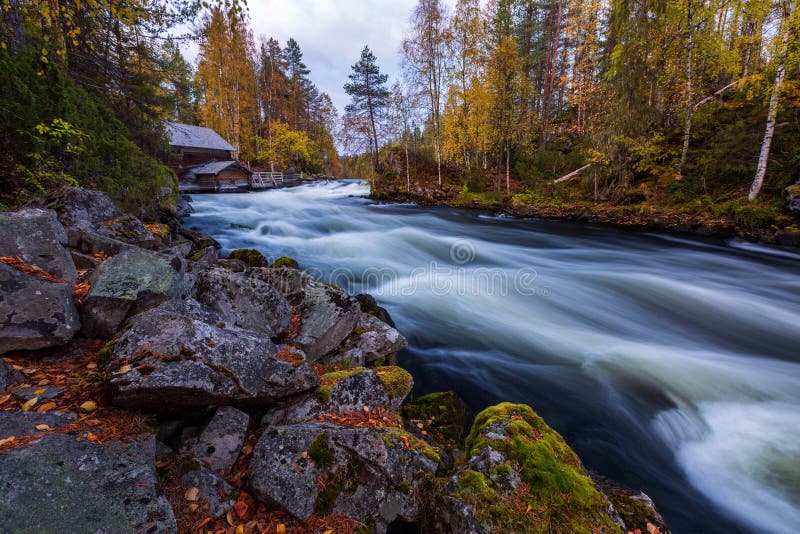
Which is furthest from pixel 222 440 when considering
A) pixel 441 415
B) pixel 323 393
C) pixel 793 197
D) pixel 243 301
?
pixel 793 197

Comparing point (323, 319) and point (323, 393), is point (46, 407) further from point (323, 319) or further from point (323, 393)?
point (323, 319)

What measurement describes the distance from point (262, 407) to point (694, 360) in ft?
20.7

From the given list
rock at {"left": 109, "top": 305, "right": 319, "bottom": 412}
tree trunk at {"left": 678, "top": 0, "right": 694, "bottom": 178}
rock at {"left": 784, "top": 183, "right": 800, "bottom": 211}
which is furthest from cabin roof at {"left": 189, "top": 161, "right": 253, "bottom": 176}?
rock at {"left": 784, "top": 183, "right": 800, "bottom": 211}

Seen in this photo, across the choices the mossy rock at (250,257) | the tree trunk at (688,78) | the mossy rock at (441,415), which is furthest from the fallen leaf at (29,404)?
the tree trunk at (688,78)

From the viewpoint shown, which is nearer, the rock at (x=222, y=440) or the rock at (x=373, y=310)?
the rock at (x=222, y=440)

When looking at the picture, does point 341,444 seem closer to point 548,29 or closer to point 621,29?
point 621,29

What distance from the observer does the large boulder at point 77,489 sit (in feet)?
4.53

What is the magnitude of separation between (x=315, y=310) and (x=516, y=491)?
289cm

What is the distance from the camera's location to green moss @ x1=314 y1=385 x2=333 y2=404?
8.82 feet

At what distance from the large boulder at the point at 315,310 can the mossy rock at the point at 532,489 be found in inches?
81.5

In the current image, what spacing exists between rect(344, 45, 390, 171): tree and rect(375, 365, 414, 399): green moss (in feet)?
75.5

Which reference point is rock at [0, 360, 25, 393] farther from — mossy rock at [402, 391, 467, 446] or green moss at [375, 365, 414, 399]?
mossy rock at [402, 391, 467, 446]

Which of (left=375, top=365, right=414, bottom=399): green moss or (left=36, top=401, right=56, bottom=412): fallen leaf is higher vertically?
(left=36, top=401, right=56, bottom=412): fallen leaf

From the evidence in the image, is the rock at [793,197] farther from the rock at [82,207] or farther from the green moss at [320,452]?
the rock at [82,207]
